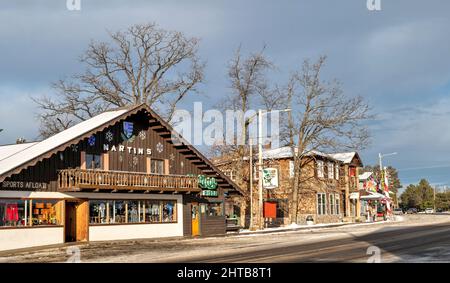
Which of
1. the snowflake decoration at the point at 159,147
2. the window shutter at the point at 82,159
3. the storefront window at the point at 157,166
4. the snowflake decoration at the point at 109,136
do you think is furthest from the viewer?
the snowflake decoration at the point at 159,147

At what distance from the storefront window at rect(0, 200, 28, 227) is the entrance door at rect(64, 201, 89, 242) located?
3.00m

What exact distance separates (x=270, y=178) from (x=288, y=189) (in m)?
14.1

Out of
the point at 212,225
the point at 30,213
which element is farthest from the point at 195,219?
the point at 30,213

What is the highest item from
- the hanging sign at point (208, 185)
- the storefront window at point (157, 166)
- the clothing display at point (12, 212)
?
the storefront window at point (157, 166)

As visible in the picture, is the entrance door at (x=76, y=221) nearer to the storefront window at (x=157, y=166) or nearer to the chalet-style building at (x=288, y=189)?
the storefront window at (x=157, y=166)

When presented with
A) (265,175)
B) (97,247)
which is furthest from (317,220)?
(97,247)

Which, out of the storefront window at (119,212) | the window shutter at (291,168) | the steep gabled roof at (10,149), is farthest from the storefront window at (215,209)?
the window shutter at (291,168)

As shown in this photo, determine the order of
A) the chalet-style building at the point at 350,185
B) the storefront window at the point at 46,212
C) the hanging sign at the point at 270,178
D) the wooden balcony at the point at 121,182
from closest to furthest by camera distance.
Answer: the storefront window at the point at 46,212, the wooden balcony at the point at 121,182, the hanging sign at the point at 270,178, the chalet-style building at the point at 350,185

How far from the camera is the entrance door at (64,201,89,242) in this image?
3164 centimetres

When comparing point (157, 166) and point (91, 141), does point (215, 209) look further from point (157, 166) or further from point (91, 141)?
point (91, 141)

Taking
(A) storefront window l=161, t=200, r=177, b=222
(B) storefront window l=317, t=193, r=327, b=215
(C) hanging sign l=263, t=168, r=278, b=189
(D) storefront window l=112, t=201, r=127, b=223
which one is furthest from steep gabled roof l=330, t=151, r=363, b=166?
(D) storefront window l=112, t=201, r=127, b=223

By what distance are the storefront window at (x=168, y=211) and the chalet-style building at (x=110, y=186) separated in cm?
7

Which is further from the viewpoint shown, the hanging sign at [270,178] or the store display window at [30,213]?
the hanging sign at [270,178]

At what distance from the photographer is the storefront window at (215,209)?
40156mm
